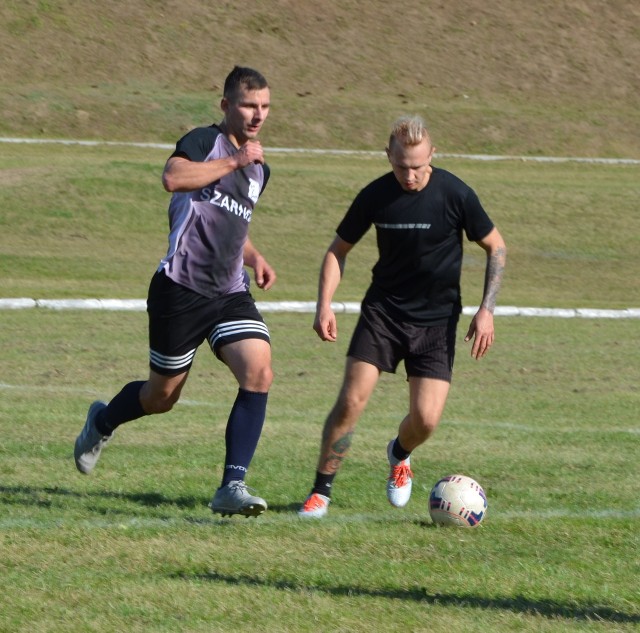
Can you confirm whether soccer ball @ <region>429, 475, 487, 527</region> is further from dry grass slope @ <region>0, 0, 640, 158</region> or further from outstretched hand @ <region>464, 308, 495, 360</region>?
dry grass slope @ <region>0, 0, 640, 158</region>

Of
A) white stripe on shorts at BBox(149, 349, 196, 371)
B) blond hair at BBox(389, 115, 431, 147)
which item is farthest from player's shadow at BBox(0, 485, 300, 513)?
blond hair at BBox(389, 115, 431, 147)

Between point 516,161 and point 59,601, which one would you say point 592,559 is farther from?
point 516,161

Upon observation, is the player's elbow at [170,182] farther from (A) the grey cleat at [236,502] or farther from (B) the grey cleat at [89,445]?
(B) the grey cleat at [89,445]

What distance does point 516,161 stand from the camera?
34.8m

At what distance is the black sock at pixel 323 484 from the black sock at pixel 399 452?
0.41m

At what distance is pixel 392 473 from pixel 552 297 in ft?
50.5

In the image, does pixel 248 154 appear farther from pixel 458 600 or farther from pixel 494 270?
pixel 458 600

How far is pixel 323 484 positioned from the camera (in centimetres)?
716

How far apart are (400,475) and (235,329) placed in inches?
47.3

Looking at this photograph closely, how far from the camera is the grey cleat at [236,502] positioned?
654 centimetres

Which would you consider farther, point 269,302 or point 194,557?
point 269,302

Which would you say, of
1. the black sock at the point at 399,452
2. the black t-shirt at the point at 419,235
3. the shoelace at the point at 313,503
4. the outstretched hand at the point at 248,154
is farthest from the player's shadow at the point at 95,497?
the outstretched hand at the point at 248,154

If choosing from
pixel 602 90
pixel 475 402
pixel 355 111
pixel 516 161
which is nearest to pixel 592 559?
pixel 475 402

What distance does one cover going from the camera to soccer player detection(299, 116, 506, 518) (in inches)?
280
